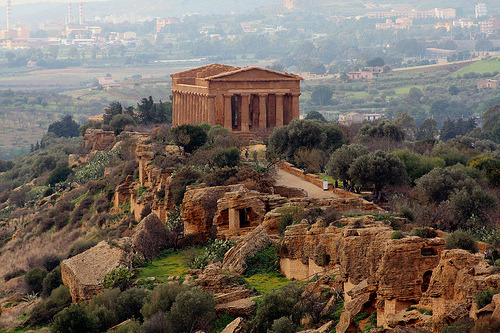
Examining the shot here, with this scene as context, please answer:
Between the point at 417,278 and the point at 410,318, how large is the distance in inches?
74.2

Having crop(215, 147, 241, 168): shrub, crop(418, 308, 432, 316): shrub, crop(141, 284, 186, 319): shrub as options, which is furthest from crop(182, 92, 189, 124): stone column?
crop(418, 308, 432, 316): shrub

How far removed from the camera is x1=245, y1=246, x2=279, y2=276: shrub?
3012 centimetres

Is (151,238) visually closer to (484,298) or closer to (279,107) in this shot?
(484,298)

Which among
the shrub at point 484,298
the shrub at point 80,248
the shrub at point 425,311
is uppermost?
the shrub at point 484,298

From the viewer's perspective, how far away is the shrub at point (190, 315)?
25203 millimetres

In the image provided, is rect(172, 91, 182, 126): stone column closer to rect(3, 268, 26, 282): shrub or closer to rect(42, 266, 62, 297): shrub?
rect(3, 268, 26, 282): shrub

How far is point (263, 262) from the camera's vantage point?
1202 inches

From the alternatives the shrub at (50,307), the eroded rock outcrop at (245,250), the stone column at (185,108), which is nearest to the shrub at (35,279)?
the shrub at (50,307)

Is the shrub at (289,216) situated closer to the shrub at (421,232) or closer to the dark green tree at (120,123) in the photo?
the shrub at (421,232)

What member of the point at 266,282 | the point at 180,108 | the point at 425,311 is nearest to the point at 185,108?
the point at 180,108

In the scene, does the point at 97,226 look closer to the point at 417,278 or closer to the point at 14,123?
the point at 417,278

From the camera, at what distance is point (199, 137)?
5066 cm

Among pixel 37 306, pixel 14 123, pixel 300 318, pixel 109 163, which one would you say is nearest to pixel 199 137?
pixel 109 163

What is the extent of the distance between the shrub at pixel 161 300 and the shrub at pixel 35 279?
12.5 m
